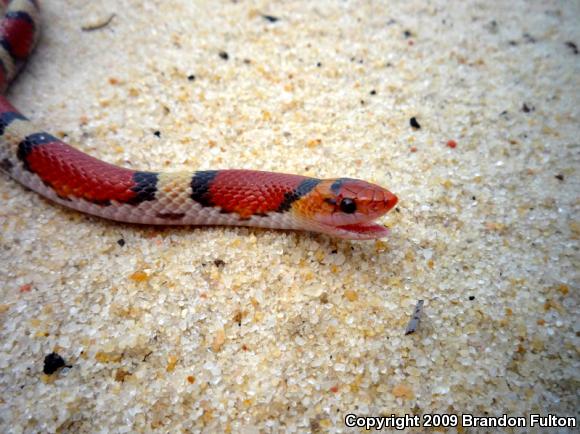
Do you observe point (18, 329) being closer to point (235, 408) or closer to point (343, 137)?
point (235, 408)

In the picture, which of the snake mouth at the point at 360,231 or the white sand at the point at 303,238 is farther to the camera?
the snake mouth at the point at 360,231

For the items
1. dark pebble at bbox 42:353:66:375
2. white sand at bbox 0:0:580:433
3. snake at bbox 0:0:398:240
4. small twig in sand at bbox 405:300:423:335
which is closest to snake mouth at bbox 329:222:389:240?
snake at bbox 0:0:398:240

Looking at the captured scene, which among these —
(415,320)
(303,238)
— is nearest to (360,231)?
(303,238)

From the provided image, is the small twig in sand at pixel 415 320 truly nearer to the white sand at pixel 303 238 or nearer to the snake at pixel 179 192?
the white sand at pixel 303 238

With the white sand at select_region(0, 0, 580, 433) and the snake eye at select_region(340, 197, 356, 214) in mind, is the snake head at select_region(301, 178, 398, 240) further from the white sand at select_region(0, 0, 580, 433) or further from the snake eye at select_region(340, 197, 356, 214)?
the white sand at select_region(0, 0, 580, 433)

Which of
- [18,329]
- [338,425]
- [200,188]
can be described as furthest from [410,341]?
[18,329]

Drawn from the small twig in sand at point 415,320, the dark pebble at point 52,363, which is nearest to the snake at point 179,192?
the small twig in sand at point 415,320
